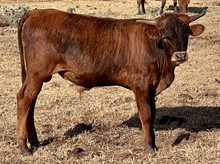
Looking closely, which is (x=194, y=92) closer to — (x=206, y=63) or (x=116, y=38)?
(x=206, y=63)

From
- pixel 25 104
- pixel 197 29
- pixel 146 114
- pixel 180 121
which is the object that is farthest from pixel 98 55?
pixel 180 121

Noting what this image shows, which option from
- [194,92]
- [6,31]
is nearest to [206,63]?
[194,92]

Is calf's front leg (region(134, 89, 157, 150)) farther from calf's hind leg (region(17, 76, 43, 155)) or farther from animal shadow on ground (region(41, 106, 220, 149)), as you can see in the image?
calf's hind leg (region(17, 76, 43, 155))

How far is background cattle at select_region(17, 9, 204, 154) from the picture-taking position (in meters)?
6.77

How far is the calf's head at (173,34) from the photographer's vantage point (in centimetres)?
647

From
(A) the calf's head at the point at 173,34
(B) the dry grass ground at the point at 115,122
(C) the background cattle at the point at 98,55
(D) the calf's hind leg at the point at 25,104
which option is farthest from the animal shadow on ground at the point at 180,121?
(A) the calf's head at the point at 173,34

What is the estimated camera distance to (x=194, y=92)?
10234mm

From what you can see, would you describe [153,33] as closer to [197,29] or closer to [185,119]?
[197,29]

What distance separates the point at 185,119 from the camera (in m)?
8.50

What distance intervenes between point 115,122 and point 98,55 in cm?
184

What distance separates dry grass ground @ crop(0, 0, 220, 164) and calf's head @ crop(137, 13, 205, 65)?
120 centimetres

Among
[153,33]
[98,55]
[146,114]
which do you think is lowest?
[146,114]

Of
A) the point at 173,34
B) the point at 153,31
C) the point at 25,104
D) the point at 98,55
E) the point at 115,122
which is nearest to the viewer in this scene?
the point at 173,34

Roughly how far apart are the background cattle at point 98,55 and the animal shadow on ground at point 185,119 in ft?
3.74
